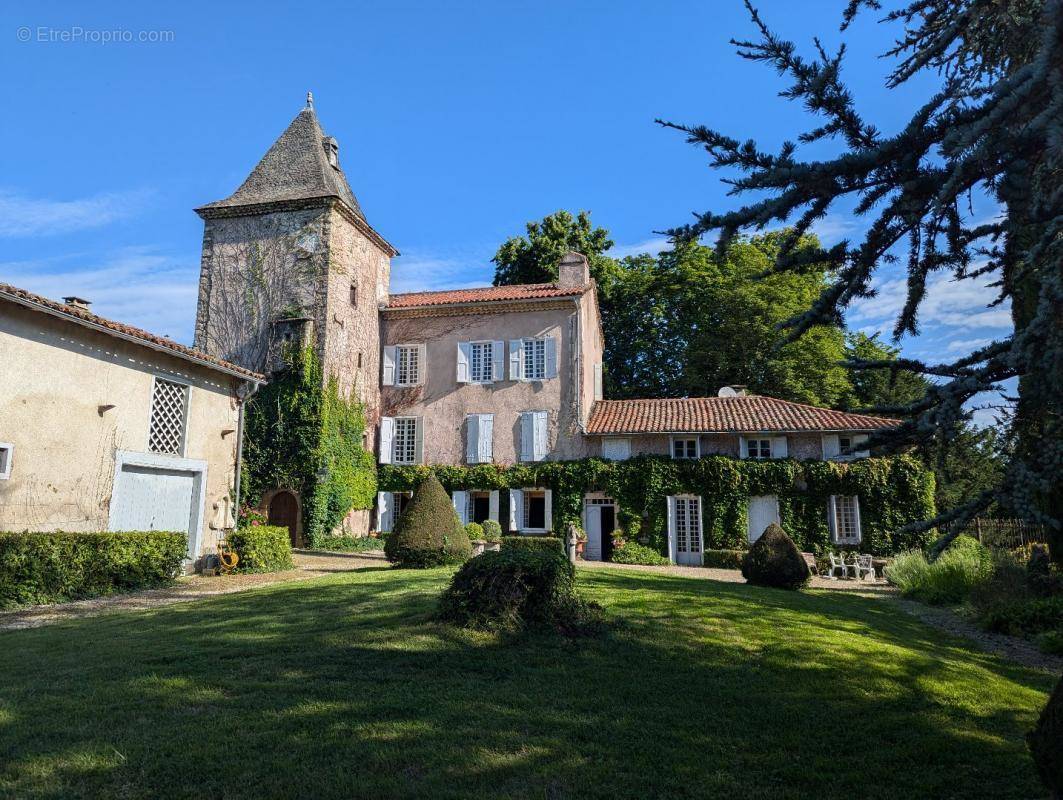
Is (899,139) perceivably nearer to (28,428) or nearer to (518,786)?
(518,786)

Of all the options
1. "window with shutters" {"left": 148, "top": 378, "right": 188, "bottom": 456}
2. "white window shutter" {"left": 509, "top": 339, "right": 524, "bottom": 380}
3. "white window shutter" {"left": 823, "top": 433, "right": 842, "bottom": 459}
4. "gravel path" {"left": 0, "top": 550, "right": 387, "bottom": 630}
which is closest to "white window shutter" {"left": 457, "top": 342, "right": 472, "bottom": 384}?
"white window shutter" {"left": 509, "top": 339, "right": 524, "bottom": 380}

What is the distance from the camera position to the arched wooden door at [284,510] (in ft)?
76.9

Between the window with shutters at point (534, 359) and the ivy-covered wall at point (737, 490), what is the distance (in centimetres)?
354

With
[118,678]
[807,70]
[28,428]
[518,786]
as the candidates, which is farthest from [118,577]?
[807,70]

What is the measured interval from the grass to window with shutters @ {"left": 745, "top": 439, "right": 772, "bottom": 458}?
50.3 feet

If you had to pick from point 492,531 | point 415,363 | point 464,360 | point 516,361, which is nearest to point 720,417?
point 516,361

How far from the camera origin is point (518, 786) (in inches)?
155

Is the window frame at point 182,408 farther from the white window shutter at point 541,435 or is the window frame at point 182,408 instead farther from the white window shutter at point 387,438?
the white window shutter at point 541,435

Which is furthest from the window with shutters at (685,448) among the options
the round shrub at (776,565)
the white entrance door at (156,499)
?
the white entrance door at (156,499)

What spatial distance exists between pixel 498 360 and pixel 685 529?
30.2 ft

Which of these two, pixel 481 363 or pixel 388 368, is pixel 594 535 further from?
pixel 388 368

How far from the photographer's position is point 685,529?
932 inches

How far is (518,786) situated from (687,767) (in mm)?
1116

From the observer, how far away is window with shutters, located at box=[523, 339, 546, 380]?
25.9m
